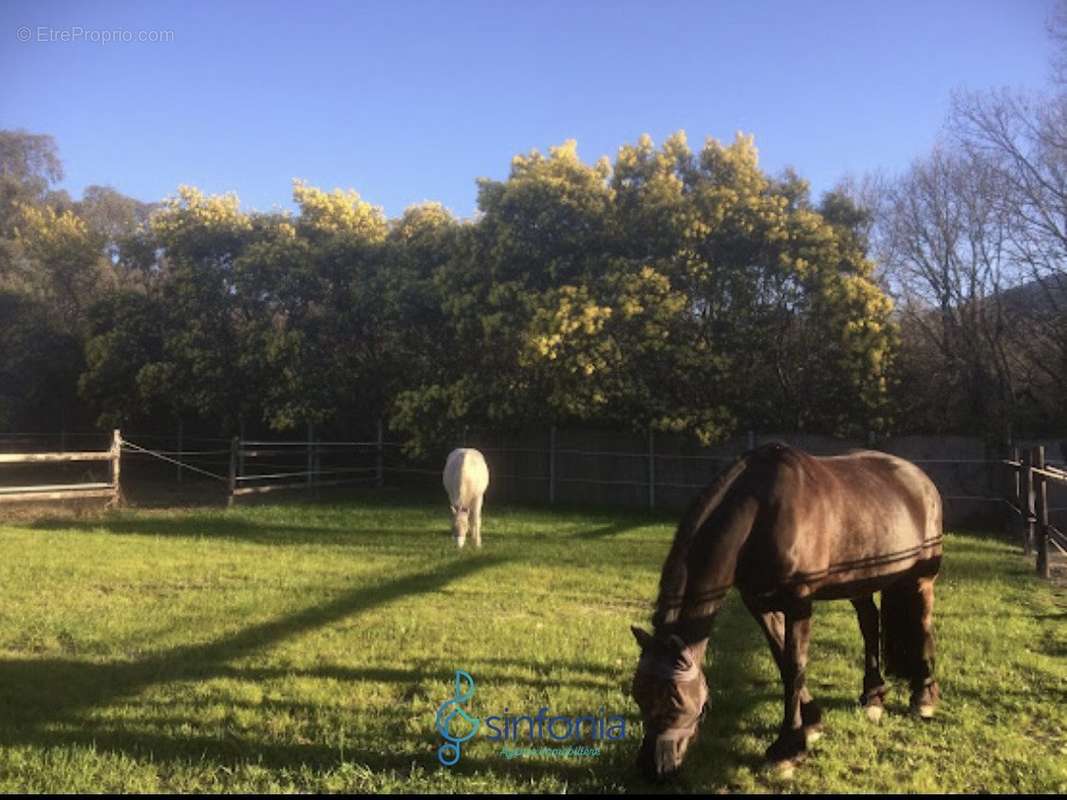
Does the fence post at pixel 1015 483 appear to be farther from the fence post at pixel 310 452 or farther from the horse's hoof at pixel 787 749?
the fence post at pixel 310 452

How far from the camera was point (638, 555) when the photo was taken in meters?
9.08

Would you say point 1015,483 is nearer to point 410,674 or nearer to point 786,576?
point 786,576

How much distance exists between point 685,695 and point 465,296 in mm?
11706

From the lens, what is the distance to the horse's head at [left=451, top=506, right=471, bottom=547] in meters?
9.58

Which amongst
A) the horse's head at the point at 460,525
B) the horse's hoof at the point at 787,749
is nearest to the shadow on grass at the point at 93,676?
the horse's hoof at the point at 787,749

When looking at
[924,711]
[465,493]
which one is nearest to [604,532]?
[465,493]

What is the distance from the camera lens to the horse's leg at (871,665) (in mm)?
4047

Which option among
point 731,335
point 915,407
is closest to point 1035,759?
point 731,335

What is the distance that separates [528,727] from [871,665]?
6.39ft

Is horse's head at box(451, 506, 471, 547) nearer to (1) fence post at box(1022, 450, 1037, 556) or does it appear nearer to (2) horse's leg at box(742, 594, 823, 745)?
(2) horse's leg at box(742, 594, 823, 745)

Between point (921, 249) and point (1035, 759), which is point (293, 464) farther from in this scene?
point (1035, 759)

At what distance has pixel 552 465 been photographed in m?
15.0

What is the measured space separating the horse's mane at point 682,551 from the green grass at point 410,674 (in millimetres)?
726

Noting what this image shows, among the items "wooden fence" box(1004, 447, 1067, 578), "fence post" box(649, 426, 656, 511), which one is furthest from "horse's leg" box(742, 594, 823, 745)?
"fence post" box(649, 426, 656, 511)
